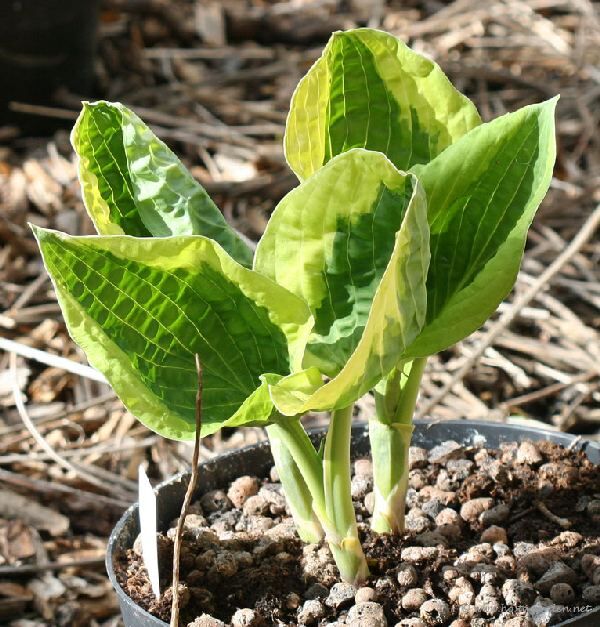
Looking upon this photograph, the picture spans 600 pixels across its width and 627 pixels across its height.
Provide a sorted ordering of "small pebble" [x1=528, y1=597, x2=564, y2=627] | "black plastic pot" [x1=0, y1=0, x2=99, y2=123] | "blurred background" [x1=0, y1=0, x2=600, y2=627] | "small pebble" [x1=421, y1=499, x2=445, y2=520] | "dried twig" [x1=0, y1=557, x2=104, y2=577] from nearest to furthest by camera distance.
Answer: "small pebble" [x1=528, y1=597, x2=564, y2=627], "small pebble" [x1=421, y1=499, x2=445, y2=520], "dried twig" [x1=0, y1=557, x2=104, y2=577], "blurred background" [x1=0, y1=0, x2=600, y2=627], "black plastic pot" [x1=0, y1=0, x2=99, y2=123]

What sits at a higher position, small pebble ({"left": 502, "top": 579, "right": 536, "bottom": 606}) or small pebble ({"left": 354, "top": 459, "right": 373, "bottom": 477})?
small pebble ({"left": 502, "top": 579, "right": 536, "bottom": 606})

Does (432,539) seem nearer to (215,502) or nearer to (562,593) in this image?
(562,593)

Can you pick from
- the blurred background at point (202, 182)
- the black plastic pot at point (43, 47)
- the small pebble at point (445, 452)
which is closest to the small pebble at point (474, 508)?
the small pebble at point (445, 452)

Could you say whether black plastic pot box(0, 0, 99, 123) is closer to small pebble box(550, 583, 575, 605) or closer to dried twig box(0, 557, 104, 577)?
dried twig box(0, 557, 104, 577)

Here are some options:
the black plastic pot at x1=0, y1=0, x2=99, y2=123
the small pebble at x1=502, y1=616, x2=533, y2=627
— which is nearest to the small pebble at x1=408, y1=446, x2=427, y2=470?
the small pebble at x1=502, y1=616, x2=533, y2=627

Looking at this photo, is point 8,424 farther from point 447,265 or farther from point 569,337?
point 447,265
